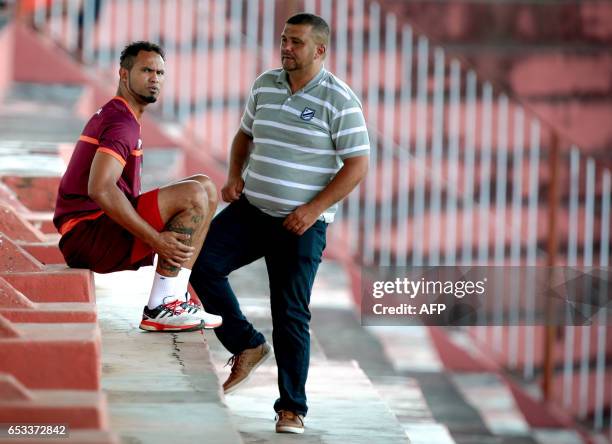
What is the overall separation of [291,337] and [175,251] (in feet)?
1.56

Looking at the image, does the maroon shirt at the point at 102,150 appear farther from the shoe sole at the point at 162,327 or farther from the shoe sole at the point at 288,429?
the shoe sole at the point at 288,429

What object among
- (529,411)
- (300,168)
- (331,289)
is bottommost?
(529,411)

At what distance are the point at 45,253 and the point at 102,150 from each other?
2.56 feet

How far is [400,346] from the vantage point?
27.6ft

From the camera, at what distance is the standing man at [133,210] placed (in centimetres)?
446

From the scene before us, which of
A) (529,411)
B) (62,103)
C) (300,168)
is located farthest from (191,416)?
(62,103)

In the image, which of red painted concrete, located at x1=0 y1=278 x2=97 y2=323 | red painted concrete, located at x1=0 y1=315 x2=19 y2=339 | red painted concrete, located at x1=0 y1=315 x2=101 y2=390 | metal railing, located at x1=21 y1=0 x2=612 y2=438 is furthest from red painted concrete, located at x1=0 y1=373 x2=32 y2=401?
metal railing, located at x1=21 y1=0 x2=612 y2=438

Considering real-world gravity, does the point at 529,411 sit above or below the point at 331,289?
below

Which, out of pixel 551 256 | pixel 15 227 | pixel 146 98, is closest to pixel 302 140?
pixel 146 98


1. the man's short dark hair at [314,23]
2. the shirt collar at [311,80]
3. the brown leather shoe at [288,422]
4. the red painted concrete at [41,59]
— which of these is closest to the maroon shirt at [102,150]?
the shirt collar at [311,80]

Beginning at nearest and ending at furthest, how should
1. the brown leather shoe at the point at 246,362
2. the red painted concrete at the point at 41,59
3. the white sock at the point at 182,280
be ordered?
the white sock at the point at 182,280 → the brown leather shoe at the point at 246,362 → the red painted concrete at the point at 41,59

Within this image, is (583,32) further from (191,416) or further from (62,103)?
(191,416)

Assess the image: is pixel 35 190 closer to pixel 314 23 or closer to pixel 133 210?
pixel 133 210

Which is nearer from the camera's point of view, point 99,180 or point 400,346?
point 99,180
